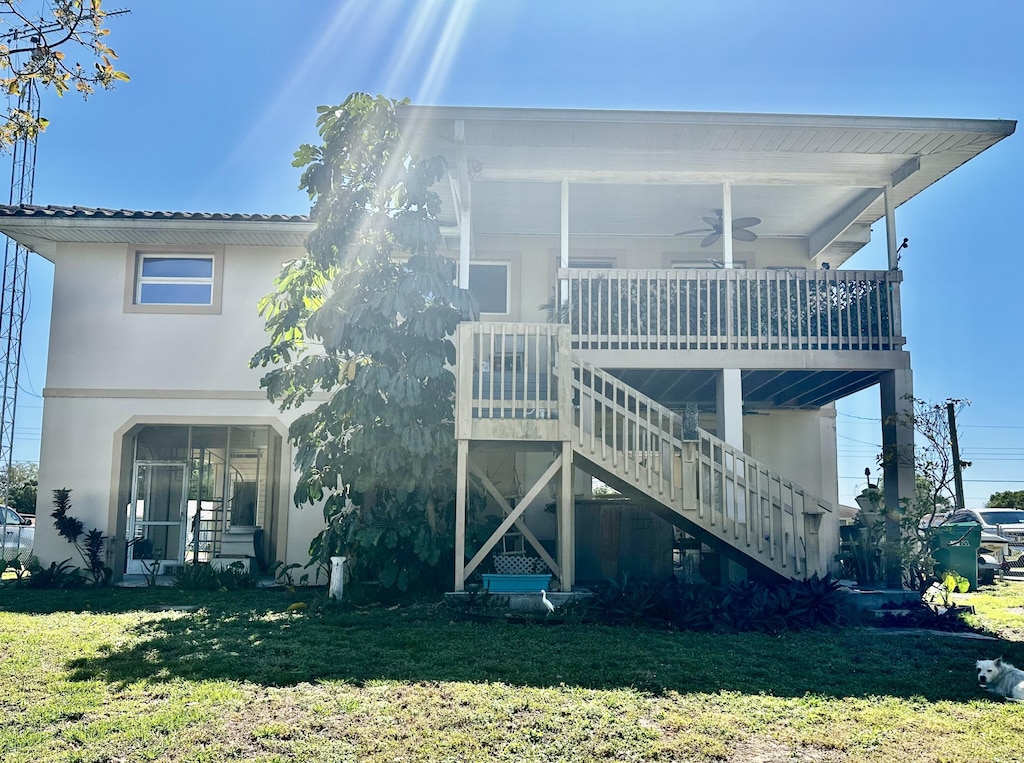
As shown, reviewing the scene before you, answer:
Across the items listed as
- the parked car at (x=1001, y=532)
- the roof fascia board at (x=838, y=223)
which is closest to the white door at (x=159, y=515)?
the roof fascia board at (x=838, y=223)

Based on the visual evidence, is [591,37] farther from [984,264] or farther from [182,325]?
[984,264]

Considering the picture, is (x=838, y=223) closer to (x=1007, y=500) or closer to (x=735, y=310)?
(x=735, y=310)

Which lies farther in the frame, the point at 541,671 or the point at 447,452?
the point at 447,452

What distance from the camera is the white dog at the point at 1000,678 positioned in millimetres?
5656

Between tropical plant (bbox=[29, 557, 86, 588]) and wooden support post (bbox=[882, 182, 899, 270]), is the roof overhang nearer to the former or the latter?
tropical plant (bbox=[29, 557, 86, 588])

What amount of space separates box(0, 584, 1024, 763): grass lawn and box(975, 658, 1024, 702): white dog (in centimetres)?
11

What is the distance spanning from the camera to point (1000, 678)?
5758mm

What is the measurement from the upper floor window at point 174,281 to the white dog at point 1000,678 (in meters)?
10.7

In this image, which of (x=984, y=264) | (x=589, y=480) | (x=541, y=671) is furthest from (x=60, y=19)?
(x=984, y=264)

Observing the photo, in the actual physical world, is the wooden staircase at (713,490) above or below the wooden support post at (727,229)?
below

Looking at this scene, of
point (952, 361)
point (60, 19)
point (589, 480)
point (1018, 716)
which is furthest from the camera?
point (952, 361)

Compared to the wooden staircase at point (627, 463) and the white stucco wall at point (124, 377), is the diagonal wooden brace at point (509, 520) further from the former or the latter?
the white stucco wall at point (124, 377)

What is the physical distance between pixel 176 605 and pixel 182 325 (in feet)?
15.2

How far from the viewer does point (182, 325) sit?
1303cm
